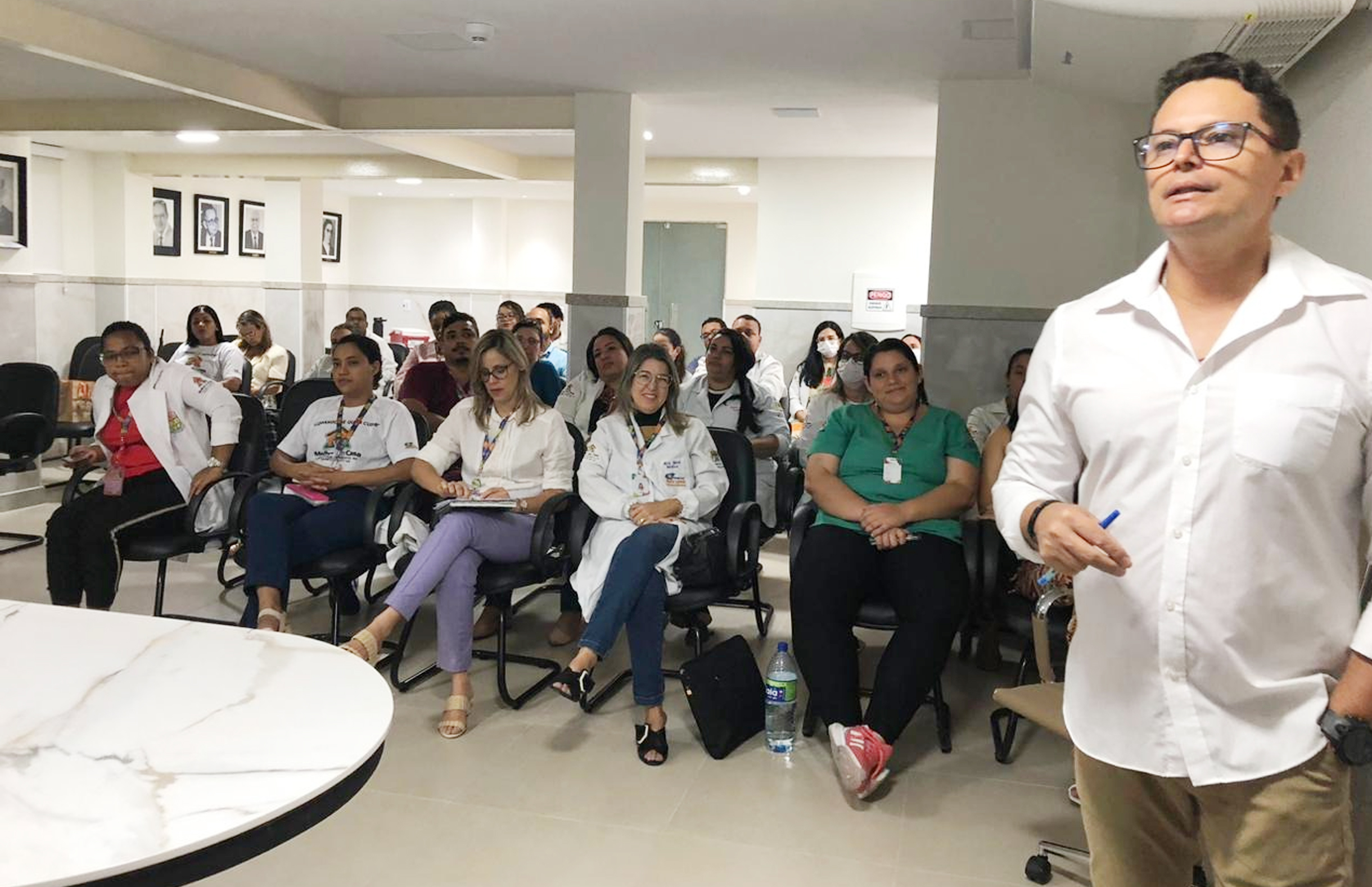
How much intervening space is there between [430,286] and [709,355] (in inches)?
408

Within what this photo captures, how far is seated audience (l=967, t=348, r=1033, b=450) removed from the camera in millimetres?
4223

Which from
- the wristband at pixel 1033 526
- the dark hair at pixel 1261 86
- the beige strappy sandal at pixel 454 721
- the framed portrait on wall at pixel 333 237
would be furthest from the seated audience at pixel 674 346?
the framed portrait on wall at pixel 333 237

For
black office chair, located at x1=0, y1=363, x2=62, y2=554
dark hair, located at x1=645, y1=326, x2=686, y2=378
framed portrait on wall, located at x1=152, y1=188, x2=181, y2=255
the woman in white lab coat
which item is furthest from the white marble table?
framed portrait on wall, located at x1=152, y1=188, x2=181, y2=255

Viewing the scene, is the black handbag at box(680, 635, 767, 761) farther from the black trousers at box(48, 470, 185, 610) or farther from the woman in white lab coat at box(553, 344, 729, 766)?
the black trousers at box(48, 470, 185, 610)

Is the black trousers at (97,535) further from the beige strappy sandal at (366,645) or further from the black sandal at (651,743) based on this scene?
the black sandal at (651,743)

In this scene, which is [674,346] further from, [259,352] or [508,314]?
[259,352]

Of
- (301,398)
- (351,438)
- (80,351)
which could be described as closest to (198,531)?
(351,438)

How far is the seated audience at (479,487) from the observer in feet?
11.0

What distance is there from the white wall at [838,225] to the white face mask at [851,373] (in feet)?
12.4

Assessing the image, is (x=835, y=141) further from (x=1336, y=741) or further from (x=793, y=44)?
(x=1336, y=741)

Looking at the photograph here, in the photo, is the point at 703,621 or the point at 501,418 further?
the point at 703,621

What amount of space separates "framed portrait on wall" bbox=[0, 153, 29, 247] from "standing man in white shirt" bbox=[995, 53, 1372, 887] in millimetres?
8847

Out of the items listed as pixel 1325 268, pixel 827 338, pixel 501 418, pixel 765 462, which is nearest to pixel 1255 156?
pixel 1325 268

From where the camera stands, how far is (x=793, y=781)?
3.03 m
